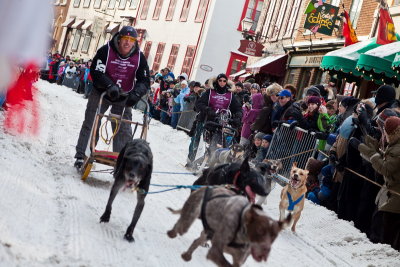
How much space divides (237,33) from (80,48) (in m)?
21.1

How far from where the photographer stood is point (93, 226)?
6.28m

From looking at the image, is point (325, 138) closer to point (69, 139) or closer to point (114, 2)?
point (69, 139)

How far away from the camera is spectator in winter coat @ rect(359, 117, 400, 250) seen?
8.15 metres

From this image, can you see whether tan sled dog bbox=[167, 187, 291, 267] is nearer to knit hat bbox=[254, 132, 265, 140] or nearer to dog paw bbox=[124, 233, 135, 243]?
dog paw bbox=[124, 233, 135, 243]

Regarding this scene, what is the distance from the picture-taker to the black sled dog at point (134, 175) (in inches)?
244

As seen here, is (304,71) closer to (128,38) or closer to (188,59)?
(188,59)

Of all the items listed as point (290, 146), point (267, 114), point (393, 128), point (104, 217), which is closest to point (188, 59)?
point (267, 114)

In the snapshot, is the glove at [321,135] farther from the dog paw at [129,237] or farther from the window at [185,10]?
the window at [185,10]

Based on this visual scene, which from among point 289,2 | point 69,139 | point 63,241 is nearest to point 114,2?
point 289,2

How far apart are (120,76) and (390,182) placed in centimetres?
368

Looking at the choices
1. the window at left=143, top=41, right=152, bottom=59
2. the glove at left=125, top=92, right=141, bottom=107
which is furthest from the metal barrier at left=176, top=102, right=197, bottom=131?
the window at left=143, top=41, right=152, bottom=59

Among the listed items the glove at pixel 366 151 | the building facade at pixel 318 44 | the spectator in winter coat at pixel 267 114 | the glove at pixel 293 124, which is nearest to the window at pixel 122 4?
the building facade at pixel 318 44

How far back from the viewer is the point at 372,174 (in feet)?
30.6

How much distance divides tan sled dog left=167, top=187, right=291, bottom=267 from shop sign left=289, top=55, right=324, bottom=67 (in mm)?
16896
